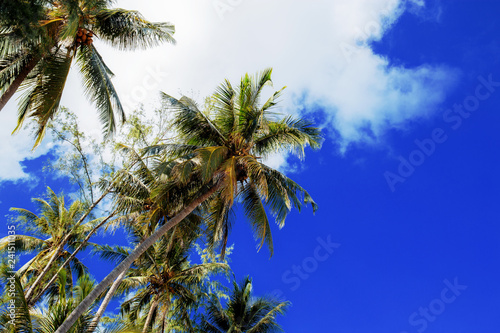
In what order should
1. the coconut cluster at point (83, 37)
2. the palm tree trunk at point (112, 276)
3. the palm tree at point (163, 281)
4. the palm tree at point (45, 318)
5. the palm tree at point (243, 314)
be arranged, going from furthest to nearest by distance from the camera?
1. the palm tree at point (243, 314)
2. the palm tree at point (163, 281)
3. the coconut cluster at point (83, 37)
4. the palm tree trunk at point (112, 276)
5. the palm tree at point (45, 318)

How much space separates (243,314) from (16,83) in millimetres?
15513

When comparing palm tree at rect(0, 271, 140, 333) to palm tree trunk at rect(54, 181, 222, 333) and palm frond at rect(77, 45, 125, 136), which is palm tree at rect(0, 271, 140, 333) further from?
palm frond at rect(77, 45, 125, 136)

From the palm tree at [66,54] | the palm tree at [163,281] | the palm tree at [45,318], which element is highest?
the palm tree at [66,54]

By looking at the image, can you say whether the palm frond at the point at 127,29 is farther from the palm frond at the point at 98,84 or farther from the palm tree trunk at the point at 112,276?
the palm tree trunk at the point at 112,276

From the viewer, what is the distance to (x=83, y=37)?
10984mm

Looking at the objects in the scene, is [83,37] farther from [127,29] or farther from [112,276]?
[112,276]

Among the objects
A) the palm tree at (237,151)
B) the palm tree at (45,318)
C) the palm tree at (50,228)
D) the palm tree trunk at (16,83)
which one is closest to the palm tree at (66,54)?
the palm tree trunk at (16,83)

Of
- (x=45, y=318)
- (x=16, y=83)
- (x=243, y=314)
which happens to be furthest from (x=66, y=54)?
(x=243, y=314)

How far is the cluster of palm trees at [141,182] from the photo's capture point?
9.66 m

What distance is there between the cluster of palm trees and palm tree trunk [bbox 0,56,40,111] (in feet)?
0.11

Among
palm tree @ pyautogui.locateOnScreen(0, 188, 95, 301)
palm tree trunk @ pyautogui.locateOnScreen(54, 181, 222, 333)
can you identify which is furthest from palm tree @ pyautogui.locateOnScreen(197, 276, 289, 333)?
palm tree trunk @ pyautogui.locateOnScreen(54, 181, 222, 333)

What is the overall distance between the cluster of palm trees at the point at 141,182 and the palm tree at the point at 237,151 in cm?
3

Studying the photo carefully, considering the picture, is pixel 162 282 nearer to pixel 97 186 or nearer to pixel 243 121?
pixel 97 186

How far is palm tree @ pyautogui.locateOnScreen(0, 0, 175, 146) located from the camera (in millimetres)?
9820
